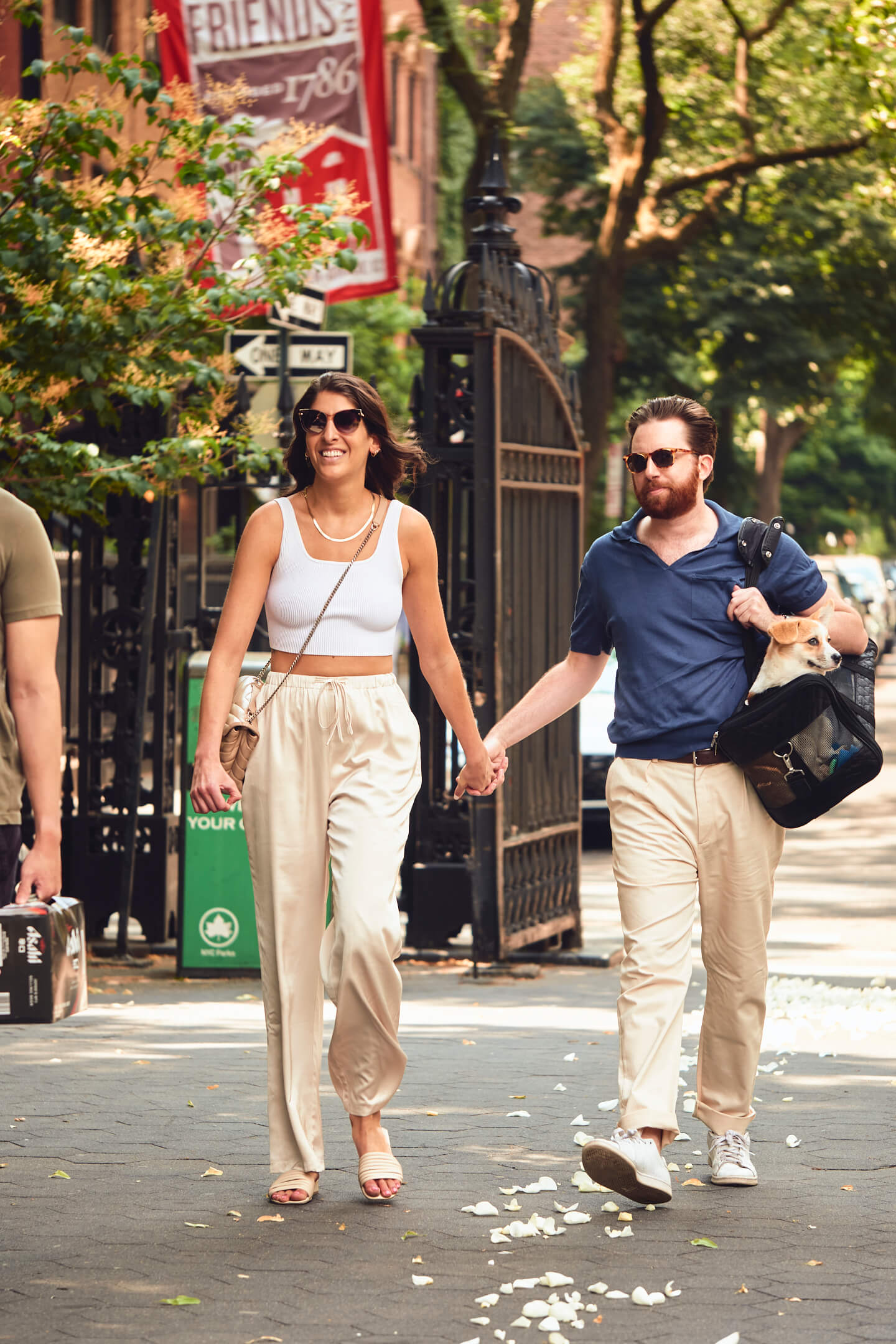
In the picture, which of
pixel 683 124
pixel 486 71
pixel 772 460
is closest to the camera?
pixel 486 71

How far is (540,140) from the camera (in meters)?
25.9

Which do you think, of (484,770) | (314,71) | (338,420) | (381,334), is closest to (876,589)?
(381,334)

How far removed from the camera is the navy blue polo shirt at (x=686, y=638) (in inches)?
201

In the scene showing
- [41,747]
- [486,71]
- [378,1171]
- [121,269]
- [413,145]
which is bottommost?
[378,1171]

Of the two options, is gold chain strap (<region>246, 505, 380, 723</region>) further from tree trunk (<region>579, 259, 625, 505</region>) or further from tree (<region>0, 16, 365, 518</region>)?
tree trunk (<region>579, 259, 625, 505</region>)

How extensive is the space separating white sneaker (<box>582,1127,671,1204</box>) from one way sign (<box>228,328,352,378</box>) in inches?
279

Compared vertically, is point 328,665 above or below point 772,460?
above

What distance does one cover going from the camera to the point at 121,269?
838cm

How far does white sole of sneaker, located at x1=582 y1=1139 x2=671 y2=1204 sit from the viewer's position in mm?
4734

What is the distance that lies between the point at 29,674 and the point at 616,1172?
70.7 inches

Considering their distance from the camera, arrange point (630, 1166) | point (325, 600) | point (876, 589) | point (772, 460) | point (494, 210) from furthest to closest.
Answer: point (876, 589) < point (772, 460) < point (494, 210) < point (325, 600) < point (630, 1166)

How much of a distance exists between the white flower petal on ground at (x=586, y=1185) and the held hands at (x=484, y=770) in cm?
102

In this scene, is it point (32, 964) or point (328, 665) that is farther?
point (328, 665)

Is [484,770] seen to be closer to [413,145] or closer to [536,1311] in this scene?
[536,1311]
